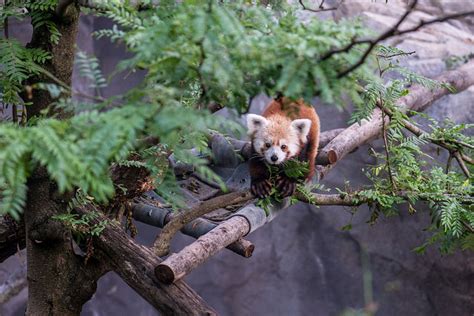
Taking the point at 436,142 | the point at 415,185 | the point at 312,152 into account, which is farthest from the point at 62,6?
the point at 436,142

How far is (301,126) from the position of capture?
3770 mm

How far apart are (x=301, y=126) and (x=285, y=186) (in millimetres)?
420

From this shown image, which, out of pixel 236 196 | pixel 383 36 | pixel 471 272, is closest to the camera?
pixel 383 36

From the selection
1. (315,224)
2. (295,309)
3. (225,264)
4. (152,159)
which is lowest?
(295,309)

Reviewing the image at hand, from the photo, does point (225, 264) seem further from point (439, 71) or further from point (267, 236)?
point (439, 71)

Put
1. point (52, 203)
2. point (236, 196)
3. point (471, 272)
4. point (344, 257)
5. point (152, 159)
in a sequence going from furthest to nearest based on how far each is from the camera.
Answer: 1. point (344, 257)
2. point (471, 272)
3. point (236, 196)
4. point (52, 203)
5. point (152, 159)

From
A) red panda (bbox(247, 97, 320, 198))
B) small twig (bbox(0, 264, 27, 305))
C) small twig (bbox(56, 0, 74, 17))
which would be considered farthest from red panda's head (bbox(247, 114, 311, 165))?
small twig (bbox(0, 264, 27, 305))

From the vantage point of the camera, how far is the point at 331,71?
4.97 ft

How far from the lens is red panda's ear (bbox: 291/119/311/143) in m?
3.75

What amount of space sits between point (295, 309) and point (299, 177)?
11.5 ft

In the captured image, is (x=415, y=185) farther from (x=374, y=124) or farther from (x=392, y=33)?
(x=392, y=33)

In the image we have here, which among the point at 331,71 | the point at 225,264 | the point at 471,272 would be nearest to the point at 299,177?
the point at 331,71

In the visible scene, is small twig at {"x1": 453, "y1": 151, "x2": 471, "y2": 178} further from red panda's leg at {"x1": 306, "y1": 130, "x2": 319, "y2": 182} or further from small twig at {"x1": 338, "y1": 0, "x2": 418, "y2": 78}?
small twig at {"x1": 338, "y1": 0, "x2": 418, "y2": 78}

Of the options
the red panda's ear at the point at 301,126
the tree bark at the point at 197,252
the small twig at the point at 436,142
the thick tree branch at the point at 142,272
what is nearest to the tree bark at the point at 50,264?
the thick tree branch at the point at 142,272
